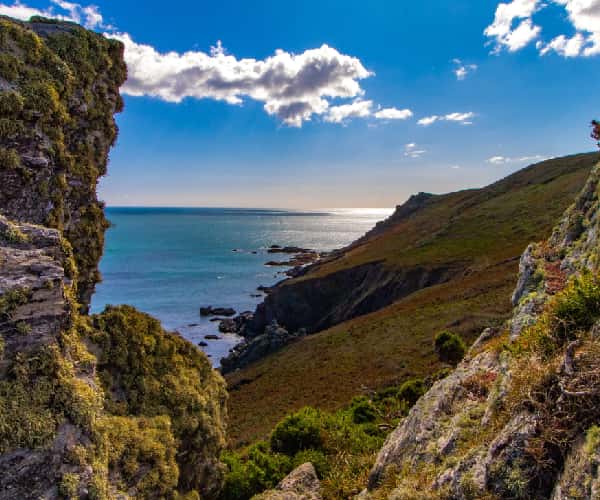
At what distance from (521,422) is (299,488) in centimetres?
1106

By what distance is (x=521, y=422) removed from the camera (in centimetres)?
720

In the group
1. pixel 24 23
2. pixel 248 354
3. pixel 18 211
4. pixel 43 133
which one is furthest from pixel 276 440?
pixel 248 354

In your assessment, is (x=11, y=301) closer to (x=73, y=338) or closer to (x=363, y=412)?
(x=73, y=338)

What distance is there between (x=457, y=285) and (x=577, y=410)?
57.9 m

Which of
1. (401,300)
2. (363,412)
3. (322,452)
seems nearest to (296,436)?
(322,452)

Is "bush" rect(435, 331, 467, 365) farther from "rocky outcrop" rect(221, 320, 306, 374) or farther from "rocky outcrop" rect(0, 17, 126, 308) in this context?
"rocky outcrop" rect(221, 320, 306, 374)

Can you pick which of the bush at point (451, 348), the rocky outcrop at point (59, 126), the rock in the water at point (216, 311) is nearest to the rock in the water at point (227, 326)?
the rock in the water at point (216, 311)

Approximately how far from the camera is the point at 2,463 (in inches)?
298

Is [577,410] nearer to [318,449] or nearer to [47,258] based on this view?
[47,258]

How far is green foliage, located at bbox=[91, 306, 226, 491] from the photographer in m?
12.8

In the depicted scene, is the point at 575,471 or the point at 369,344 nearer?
the point at 575,471

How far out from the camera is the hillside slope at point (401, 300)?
131 feet

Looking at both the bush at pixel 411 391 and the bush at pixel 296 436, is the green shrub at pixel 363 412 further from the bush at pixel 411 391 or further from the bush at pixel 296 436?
the bush at pixel 296 436

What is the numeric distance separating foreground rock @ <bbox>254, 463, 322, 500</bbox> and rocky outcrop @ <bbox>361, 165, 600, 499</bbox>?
4.09m
